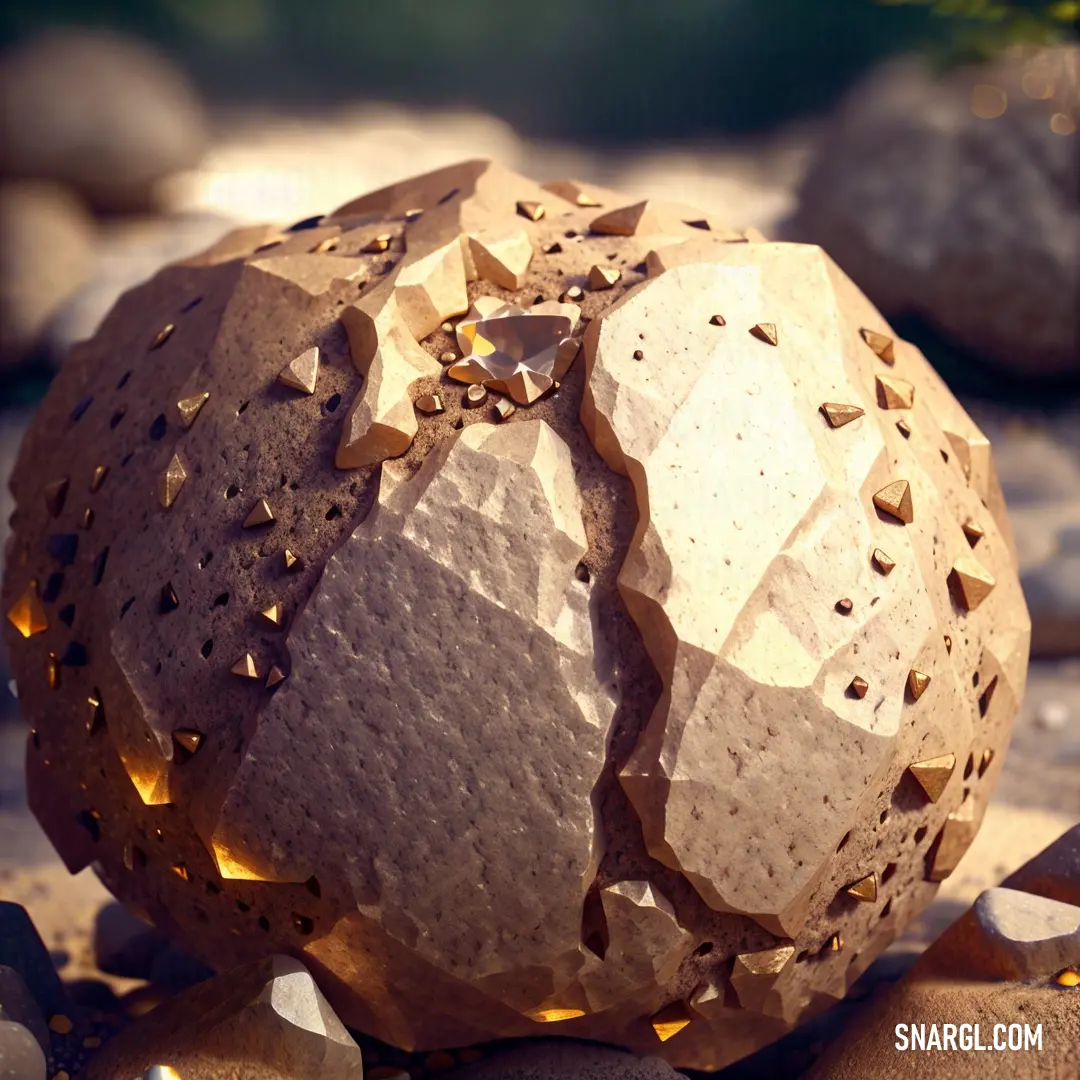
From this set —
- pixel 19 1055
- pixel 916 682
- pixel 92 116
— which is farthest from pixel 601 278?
pixel 92 116

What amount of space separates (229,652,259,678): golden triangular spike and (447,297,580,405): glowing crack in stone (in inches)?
22.2

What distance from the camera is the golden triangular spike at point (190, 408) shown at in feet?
7.14

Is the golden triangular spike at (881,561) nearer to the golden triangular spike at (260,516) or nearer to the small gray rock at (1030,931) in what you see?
the small gray rock at (1030,931)

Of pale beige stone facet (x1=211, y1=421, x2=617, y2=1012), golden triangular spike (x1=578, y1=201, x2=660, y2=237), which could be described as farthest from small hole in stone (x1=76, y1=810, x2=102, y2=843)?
golden triangular spike (x1=578, y1=201, x2=660, y2=237)

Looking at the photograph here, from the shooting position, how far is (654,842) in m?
1.92

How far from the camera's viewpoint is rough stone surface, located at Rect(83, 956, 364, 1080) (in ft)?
6.47

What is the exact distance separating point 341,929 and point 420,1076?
1.73ft

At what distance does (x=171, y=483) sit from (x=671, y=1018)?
124 cm

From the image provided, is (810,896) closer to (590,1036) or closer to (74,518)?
(590,1036)

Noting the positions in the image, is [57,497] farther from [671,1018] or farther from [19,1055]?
[671,1018]

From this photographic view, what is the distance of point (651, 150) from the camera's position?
9.40 meters

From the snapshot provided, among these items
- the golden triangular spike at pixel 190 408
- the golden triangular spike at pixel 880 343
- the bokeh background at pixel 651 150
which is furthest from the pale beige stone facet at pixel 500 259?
the bokeh background at pixel 651 150

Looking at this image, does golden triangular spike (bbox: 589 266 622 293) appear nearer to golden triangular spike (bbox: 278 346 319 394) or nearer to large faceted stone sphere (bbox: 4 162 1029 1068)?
large faceted stone sphere (bbox: 4 162 1029 1068)

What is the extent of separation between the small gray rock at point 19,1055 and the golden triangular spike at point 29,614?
27.0 inches
